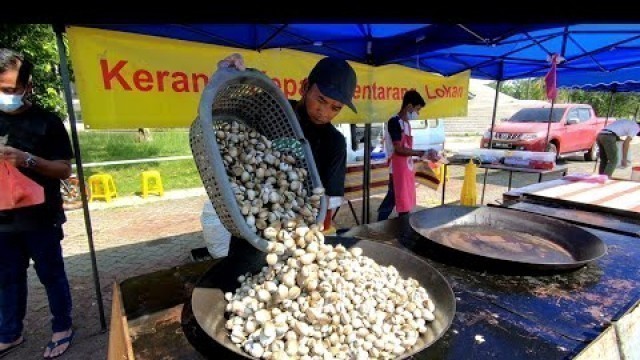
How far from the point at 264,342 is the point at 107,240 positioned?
4.54 metres

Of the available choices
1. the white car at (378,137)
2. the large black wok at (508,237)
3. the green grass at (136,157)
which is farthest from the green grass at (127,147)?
the large black wok at (508,237)

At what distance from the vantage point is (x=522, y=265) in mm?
1580

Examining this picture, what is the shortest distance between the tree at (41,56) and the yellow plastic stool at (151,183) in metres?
1.75

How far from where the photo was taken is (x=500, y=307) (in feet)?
4.59

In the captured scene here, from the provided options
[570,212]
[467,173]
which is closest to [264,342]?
[570,212]

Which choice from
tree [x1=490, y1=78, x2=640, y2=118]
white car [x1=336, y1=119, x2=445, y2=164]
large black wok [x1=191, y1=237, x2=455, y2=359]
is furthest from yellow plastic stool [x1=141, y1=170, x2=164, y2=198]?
tree [x1=490, y1=78, x2=640, y2=118]

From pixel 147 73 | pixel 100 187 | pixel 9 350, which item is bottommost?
pixel 9 350

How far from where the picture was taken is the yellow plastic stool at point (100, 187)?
6277mm

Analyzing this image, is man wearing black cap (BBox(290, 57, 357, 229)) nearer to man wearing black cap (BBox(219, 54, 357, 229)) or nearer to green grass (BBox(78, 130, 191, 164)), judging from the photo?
man wearing black cap (BBox(219, 54, 357, 229))

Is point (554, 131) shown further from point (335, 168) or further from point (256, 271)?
point (256, 271)

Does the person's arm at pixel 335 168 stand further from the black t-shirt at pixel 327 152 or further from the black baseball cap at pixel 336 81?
the black baseball cap at pixel 336 81

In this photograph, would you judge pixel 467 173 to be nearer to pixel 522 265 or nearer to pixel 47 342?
pixel 522 265

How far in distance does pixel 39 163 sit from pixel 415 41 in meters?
3.23

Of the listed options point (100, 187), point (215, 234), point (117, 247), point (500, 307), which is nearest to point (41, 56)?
point (100, 187)
